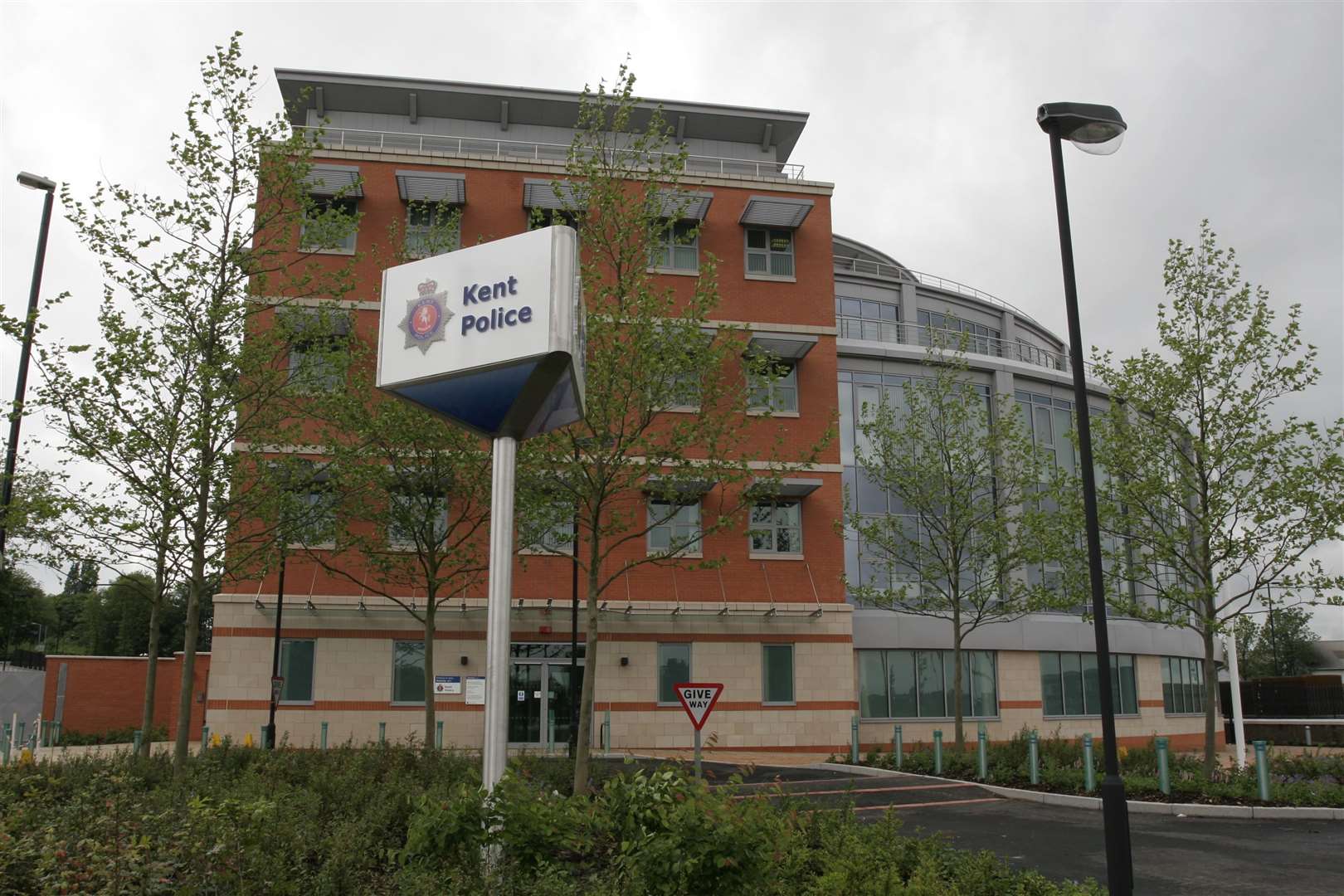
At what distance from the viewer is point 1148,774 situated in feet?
70.0

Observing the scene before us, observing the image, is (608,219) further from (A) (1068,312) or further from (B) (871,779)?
(B) (871,779)

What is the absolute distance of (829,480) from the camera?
30.4 metres

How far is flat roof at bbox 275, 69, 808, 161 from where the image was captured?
3419 cm

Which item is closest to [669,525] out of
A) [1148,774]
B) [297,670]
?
[297,670]

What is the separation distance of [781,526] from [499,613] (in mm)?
20741

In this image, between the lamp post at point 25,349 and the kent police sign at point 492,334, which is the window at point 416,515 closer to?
the lamp post at point 25,349

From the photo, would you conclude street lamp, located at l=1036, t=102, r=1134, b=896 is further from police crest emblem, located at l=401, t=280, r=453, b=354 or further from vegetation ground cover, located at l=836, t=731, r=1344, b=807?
vegetation ground cover, located at l=836, t=731, r=1344, b=807

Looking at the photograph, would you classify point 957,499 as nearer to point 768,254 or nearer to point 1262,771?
point 1262,771

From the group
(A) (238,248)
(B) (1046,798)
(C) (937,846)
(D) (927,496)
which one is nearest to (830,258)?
(D) (927,496)

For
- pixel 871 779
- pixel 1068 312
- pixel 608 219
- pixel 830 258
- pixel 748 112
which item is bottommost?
pixel 871 779

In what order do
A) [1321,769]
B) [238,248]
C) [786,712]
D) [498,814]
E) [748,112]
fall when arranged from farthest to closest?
[748,112], [786,712], [1321,769], [238,248], [498,814]

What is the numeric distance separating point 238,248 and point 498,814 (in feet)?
36.5

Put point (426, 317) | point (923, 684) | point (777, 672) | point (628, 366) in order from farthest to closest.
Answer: point (923, 684) < point (777, 672) < point (628, 366) < point (426, 317)

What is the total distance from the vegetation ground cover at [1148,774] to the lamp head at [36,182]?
858 inches
